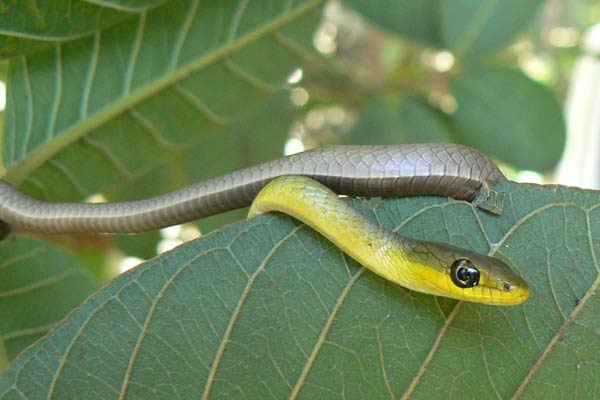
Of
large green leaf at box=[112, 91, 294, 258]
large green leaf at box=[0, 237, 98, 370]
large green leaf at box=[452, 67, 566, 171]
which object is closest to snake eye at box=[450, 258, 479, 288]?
large green leaf at box=[0, 237, 98, 370]

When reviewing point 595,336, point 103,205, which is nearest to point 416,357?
point 595,336

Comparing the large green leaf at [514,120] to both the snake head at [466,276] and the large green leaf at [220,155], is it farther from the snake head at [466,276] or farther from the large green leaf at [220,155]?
the snake head at [466,276]

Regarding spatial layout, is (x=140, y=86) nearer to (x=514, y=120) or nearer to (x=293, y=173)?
(x=293, y=173)

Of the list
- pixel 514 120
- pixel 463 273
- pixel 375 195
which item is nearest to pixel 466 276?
pixel 463 273

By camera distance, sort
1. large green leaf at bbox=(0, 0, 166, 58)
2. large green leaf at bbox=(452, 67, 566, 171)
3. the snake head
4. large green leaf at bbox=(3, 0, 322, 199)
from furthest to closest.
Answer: large green leaf at bbox=(452, 67, 566, 171) < large green leaf at bbox=(3, 0, 322, 199) < large green leaf at bbox=(0, 0, 166, 58) < the snake head

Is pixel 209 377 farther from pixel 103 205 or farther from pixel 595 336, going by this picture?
pixel 595 336

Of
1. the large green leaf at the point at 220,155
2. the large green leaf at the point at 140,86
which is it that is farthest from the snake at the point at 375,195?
the large green leaf at the point at 220,155

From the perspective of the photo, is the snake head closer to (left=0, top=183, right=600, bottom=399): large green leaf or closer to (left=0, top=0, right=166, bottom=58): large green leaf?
(left=0, top=183, right=600, bottom=399): large green leaf
